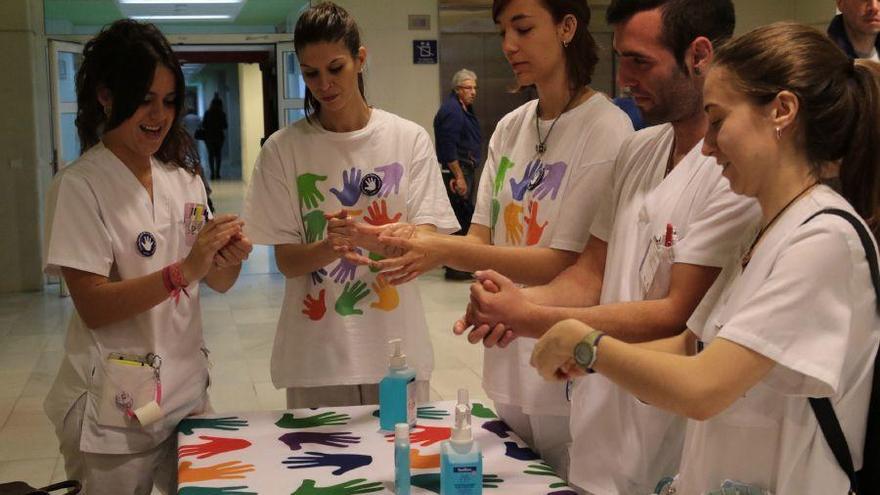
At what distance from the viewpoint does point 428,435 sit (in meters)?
2.26

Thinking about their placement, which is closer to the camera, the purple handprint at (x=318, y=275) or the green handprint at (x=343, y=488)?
the green handprint at (x=343, y=488)

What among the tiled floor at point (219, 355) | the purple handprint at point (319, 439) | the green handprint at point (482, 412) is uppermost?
the purple handprint at point (319, 439)

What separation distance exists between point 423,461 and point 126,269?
0.96 meters

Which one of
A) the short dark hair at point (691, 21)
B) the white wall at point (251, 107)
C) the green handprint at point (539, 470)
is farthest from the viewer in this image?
the white wall at point (251, 107)

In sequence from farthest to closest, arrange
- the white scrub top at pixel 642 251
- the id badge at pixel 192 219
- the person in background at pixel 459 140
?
the person in background at pixel 459 140 < the id badge at pixel 192 219 < the white scrub top at pixel 642 251

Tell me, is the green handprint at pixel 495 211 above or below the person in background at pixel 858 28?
below

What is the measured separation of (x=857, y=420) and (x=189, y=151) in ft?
6.51

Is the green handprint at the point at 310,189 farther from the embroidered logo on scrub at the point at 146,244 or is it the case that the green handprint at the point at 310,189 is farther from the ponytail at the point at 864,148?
the ponytail at the point at 864,148

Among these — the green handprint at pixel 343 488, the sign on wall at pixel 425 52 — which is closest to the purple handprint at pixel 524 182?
the green handprint at pixel 343 488

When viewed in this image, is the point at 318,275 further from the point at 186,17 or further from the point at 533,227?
the point at 186,17

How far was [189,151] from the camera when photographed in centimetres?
274

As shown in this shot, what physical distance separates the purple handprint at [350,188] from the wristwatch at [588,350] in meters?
1.33

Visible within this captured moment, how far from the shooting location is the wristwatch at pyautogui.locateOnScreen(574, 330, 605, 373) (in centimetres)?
145

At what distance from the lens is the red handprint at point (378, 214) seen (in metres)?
2.68
